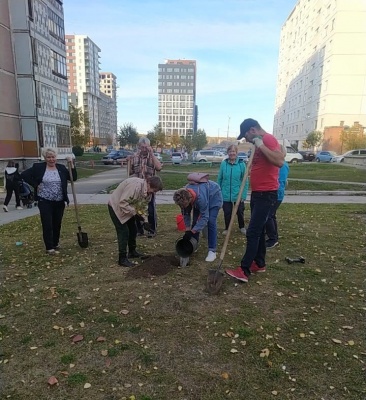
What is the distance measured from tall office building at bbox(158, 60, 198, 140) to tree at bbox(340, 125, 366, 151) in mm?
120832

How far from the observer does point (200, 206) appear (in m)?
4.47

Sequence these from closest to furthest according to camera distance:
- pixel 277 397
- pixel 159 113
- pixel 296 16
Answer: pixel 277 397 < pixel 296 16 < pixel 159 113

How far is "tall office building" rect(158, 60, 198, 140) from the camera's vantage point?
165 metres

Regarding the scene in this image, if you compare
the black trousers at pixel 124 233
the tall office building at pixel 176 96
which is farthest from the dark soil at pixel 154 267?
the tall office building at pixel 176 96

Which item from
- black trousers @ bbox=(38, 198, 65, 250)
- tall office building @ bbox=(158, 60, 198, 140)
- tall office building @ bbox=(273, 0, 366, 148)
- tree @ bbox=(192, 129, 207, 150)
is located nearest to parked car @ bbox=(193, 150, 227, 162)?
black trousers @ bbox=(38, 198, 65, 250)

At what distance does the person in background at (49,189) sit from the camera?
206 inches

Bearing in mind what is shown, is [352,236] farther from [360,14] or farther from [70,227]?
[360,14]

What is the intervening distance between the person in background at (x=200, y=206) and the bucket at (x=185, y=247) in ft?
0.29

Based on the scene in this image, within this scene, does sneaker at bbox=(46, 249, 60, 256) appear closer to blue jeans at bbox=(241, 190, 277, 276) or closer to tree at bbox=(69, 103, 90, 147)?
blue jeans at bbox=(241, 190, 277, 276)

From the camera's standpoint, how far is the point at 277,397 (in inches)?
93.8

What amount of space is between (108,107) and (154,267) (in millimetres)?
154382

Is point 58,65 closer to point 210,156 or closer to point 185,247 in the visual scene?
point 210,156

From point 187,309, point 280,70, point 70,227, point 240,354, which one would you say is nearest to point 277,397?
point 240,354

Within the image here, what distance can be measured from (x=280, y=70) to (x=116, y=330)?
100389mm
